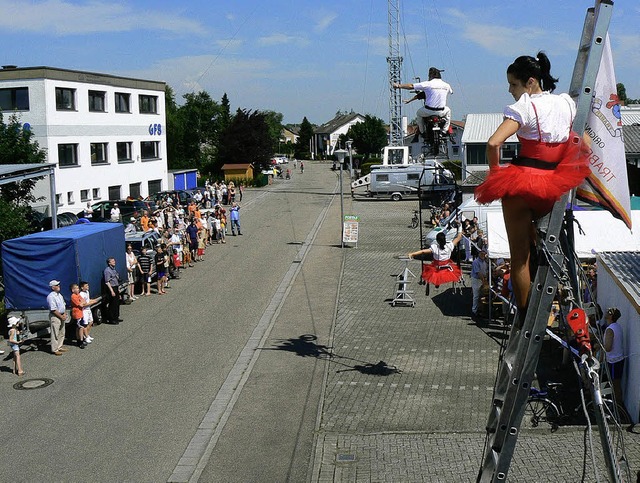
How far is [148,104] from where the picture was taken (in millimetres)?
52312

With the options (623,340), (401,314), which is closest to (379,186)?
(401,314)

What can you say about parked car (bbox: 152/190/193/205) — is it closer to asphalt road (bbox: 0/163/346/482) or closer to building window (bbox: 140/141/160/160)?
building window (bbox: 140/141/160/160)

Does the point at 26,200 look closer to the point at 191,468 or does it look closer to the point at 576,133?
the point at 191,468

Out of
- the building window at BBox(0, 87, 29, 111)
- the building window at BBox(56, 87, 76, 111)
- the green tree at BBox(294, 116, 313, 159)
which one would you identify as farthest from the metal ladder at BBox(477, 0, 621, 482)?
the green tree at BBox(294, 116, 313, 159)

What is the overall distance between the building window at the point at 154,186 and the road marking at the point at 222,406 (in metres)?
31.7

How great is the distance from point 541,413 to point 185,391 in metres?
6.12

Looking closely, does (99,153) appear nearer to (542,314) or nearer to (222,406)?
(222,406)

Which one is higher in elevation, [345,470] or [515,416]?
[515,416]

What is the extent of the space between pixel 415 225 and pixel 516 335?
33.5 metres

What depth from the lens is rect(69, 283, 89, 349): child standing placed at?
663 inches

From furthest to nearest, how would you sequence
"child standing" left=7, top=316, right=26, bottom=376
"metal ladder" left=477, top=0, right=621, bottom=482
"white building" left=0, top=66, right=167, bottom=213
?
1. "white building" left=0, top=66, right=167, bottom=213
2. "child standing" left=7, top=316, right=26, bottom=376
3. "metal ladder" left=477, top=0, right=621, bottom=482

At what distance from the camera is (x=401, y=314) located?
64.1ft

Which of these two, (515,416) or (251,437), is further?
(251,437)

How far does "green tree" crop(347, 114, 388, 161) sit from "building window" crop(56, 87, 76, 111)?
205ft
